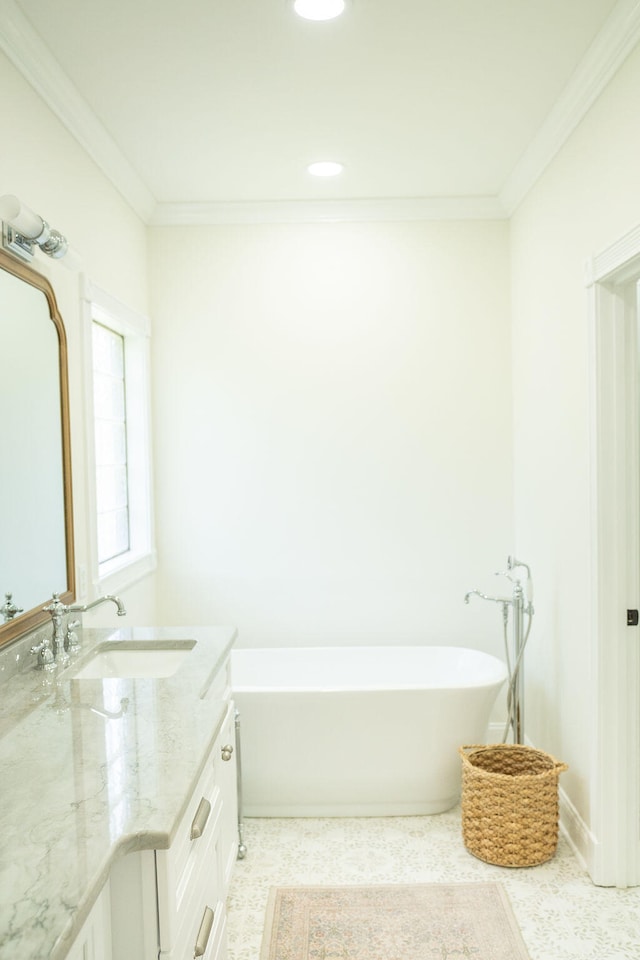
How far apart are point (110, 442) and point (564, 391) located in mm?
1988

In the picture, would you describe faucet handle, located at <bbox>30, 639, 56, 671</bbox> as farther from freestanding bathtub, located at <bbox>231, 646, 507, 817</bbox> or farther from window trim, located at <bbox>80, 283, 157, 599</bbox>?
window trim, located at <bbox>80, 283, 157, 599</bbox>

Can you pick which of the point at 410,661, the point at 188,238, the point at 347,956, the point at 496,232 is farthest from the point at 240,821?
the point at 496,232

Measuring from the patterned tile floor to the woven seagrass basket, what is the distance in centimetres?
5

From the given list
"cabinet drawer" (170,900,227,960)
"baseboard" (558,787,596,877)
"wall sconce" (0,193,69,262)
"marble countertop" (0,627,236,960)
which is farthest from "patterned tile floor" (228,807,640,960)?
"wall sconce" (0,193,69,262)

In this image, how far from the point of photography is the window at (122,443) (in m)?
3.34

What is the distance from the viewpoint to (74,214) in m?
2.70

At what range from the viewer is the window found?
3.34 meters

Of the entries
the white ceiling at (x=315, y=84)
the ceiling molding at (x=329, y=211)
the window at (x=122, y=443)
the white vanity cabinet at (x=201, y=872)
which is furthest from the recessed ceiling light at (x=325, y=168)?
the white vanity cabinet at (x=201, y=872)

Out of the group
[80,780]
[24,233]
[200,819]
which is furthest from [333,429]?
[80,780]

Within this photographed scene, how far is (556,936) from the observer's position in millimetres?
2367

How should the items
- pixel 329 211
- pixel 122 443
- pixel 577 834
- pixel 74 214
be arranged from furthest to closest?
pixel 329 211 → pixel 122 443 → pixel 577 834 → pixel 74 214

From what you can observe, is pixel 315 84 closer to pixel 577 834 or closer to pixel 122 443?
pixel 122 443

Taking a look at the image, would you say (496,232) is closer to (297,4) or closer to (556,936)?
(297,4)

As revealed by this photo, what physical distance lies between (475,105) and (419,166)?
594 millimetres
